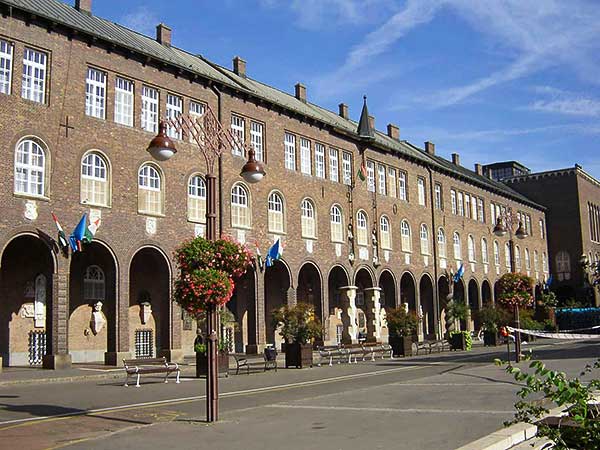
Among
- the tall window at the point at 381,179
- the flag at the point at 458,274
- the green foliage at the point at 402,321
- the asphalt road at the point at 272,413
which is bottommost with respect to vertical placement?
the asphalt road at the point at 272,413

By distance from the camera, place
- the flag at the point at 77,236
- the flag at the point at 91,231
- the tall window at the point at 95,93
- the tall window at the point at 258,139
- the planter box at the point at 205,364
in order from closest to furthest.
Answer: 1. the planter box at the point at 205,364
2. the flag at the point at 77,236
3. the flag at the point at 91,231
4. the tall window at the point at 95,93
5. the tall window at the point at 258,139

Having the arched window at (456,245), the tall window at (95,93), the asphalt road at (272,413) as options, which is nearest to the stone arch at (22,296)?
the tall window at (95,93)

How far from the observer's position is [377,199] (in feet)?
149

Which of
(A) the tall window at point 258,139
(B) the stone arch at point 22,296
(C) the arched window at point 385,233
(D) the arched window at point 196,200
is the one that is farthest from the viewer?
(C) the arched window at point 385,233

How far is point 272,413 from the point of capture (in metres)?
12.9

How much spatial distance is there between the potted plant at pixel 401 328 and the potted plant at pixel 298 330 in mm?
6490

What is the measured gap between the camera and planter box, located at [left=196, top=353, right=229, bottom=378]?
23.2 metres

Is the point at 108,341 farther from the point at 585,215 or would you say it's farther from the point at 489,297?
the point at 585,215

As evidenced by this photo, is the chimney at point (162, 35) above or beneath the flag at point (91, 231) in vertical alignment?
above

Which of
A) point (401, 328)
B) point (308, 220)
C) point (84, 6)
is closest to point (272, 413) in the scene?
point (401, 328)

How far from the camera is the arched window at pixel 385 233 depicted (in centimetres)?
4522

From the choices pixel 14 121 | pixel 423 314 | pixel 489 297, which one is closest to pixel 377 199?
pixel 423 314

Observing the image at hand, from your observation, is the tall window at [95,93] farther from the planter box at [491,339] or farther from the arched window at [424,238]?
the arched window at [424,238]

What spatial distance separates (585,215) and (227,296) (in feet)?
235
